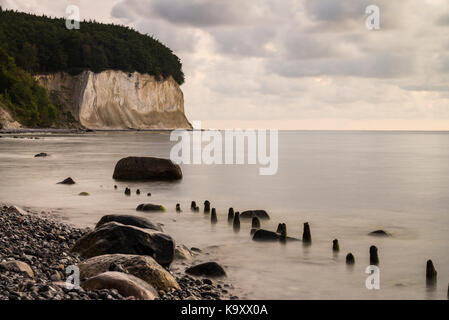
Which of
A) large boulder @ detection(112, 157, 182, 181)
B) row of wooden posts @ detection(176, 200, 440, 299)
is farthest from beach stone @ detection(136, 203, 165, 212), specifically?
large boulder @ detection(112, 157, 182, 181)

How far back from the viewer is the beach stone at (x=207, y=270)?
11.6m

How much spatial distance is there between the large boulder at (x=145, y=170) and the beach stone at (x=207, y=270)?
17.8 metres

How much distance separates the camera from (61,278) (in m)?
9.93

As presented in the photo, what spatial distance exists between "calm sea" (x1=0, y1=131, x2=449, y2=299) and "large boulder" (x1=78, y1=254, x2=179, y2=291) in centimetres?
168

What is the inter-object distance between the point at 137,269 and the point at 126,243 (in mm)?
1934

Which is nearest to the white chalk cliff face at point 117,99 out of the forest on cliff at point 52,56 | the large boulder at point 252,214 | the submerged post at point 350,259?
the forest on cliff at point 52,56

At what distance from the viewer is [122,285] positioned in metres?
8.84

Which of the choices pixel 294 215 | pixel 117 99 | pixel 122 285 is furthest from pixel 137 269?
pixel 117 99

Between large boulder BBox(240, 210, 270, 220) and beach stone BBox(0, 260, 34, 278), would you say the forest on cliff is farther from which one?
beach stone BBox(0, 260, 34, 278)

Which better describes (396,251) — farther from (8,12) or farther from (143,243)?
(8,12)

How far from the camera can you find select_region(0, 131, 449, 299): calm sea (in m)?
11.9

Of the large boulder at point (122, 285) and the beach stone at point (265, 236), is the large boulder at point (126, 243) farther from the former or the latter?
the beach stone at point (265, 236)

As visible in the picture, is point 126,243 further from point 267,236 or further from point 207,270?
point 267,236
